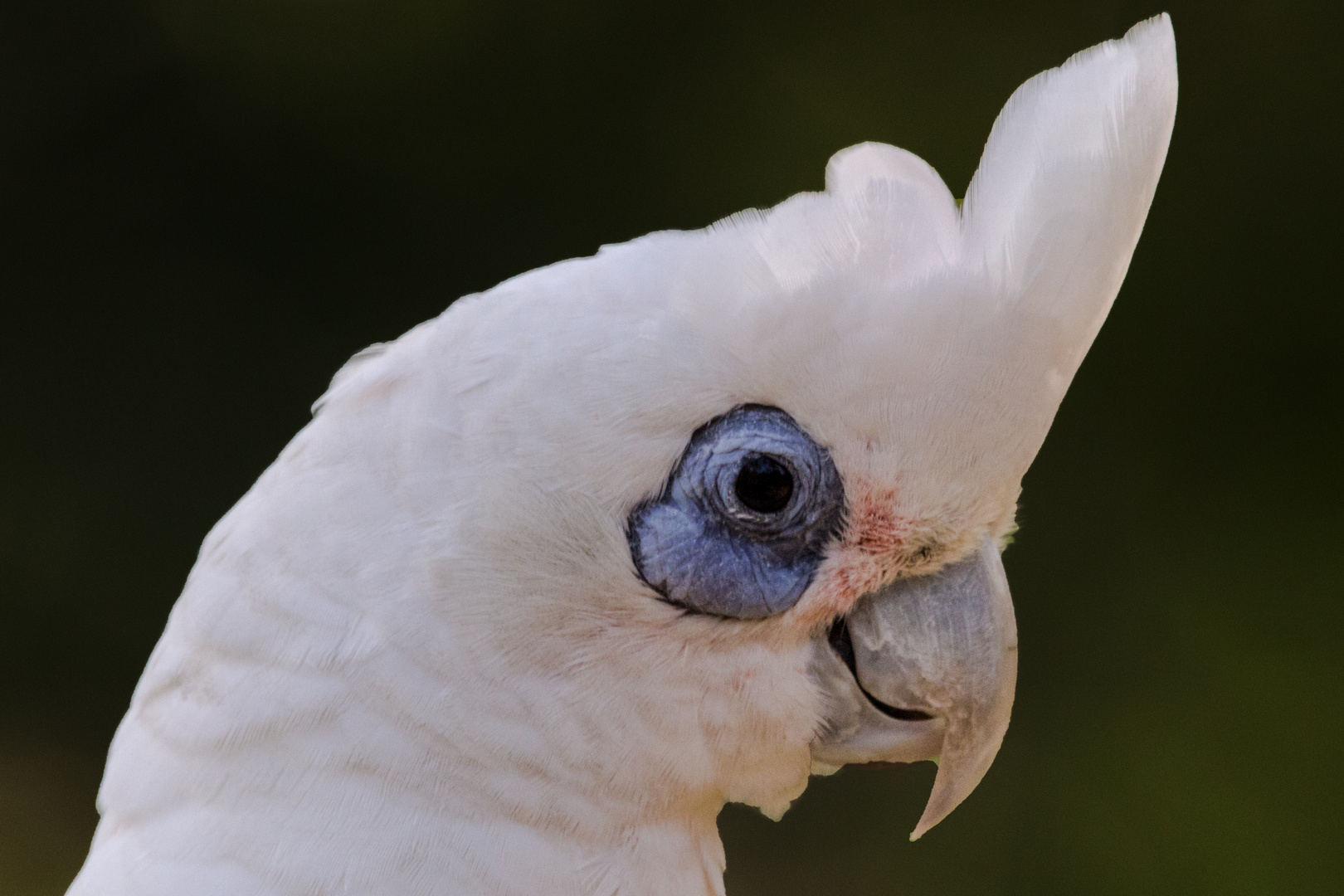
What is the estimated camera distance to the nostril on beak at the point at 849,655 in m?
1.07

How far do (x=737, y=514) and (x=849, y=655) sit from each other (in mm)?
174

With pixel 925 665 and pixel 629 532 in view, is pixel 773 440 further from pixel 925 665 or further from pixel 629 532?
pixel 925 665

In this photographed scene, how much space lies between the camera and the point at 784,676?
1.06m

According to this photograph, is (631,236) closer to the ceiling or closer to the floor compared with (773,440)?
closer to the ceiling

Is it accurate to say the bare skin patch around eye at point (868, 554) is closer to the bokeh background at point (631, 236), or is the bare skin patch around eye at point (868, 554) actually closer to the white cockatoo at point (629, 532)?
the white cockatoo at point (629, 532)

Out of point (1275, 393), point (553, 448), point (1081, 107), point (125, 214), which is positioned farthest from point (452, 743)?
point (1275, 393)

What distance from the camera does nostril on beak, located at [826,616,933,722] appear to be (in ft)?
3.52

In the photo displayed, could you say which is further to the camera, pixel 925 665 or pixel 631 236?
pixel 631 236

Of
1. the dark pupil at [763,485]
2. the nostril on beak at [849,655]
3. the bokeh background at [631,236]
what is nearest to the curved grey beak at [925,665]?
the nostril on beak at [849,655]

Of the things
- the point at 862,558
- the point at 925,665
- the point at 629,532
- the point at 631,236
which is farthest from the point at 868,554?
the point at 631,236

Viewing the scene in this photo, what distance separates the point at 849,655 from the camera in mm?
1078

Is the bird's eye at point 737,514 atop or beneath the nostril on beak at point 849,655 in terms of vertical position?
atop

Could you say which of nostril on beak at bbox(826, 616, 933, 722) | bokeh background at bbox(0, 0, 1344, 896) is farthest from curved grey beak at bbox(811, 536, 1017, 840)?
bokeh background at bbox(0, 0, 1344, 896)

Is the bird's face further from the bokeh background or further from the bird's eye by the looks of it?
the bokeh background
